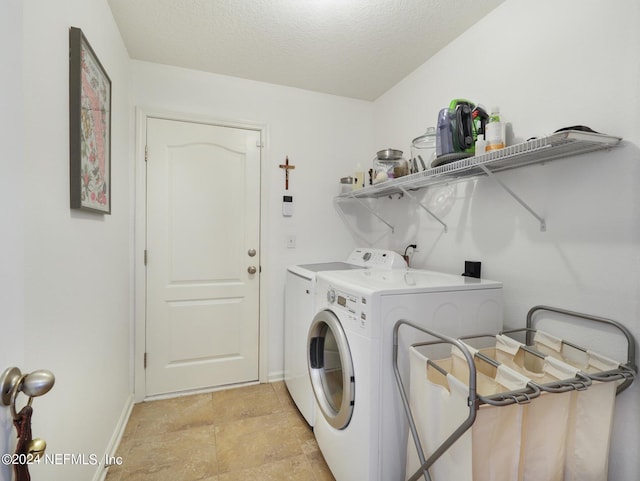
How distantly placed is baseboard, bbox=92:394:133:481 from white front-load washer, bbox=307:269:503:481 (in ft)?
3.50

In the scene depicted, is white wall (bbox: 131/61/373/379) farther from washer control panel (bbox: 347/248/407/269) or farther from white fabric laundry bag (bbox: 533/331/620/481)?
white fabric laundry bag (bbox: 533/331/620/481)

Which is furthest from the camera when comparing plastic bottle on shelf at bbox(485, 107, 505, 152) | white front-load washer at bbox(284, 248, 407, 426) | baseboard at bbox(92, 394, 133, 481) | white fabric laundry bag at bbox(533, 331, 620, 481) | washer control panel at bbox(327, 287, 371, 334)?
white front-load washer at bbox(284, 248, 407, 426)

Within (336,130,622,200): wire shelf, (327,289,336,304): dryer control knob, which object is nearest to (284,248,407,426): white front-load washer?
(327,289,336,304): dryer control knob

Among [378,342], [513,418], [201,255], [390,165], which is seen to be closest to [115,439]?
[201,255]

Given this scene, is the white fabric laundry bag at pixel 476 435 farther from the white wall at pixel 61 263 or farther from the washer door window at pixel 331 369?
the white wall at pixel 61 263

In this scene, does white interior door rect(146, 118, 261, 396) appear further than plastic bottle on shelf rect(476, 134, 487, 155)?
Yes

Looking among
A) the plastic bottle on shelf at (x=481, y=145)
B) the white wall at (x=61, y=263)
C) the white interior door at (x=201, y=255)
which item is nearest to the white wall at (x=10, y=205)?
the white wall at (x=61, y=263)

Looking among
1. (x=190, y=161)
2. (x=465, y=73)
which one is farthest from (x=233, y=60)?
(x=465, y=73)

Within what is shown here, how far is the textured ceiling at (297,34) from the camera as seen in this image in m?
1.61

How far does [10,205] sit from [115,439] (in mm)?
1677

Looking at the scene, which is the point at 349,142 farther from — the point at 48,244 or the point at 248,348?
the point at 48,244

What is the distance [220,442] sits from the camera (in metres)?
1.72

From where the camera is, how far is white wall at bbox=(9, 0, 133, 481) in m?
0.84

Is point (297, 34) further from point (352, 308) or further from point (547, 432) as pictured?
point (547, 432)
